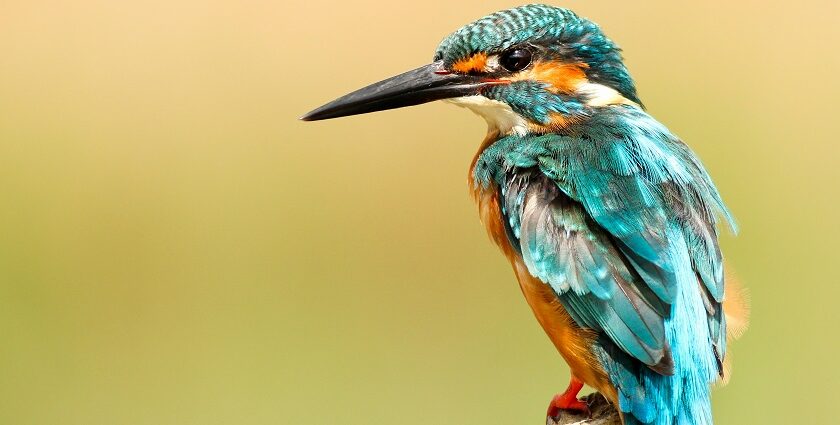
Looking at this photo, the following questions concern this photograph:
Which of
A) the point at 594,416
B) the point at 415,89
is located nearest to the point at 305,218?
the point at 415,89

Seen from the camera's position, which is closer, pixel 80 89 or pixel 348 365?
pixel 348 365

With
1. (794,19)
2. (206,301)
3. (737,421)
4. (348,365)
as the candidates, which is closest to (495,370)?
(348,365)

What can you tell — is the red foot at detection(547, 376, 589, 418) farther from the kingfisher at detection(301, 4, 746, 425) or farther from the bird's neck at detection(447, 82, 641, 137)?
the bird's neck at detection(447, 82, 641, 137)

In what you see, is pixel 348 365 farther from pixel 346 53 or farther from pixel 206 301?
pixel 346 53

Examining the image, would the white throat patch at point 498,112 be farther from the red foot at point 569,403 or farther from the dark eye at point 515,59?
the red foot at point 569,403

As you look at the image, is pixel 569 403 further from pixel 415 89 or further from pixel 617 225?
pixel 415 89

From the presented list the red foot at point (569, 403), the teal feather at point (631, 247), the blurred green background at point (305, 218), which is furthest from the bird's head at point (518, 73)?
the blurred green background at point (305, 218)
